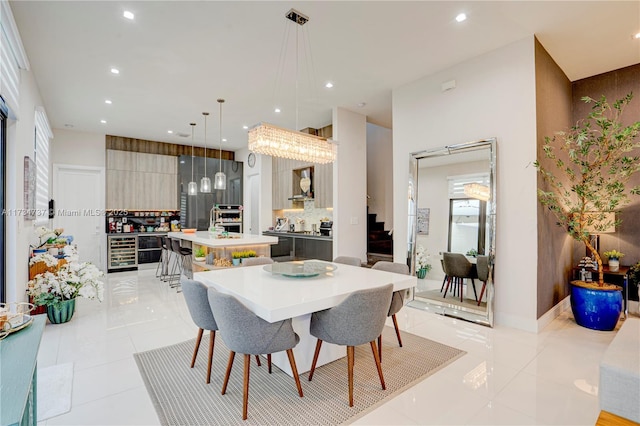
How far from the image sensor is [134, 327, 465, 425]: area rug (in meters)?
2.06

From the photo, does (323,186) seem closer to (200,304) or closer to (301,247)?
(301,247)

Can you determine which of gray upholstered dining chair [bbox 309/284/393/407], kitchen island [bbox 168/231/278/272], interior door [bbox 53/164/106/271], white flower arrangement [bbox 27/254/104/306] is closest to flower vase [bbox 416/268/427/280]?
kitchen island [bbox 168/231/278/272]

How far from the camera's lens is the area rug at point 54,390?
6.88 feet

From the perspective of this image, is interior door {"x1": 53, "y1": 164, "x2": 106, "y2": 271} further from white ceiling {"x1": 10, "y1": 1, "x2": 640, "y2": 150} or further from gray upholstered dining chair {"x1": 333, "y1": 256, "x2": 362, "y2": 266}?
gray upholstered dining chair {"x1": 333, "y1": 256, "x2": 362, "y2": 266}

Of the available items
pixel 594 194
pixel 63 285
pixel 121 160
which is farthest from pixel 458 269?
pixel 121 160

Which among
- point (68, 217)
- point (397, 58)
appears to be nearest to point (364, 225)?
point (397, 58)

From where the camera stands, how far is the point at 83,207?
7.09 metres

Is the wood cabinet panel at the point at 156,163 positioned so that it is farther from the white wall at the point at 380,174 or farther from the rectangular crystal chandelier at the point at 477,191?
the rectangular crystal chandelier at the point at 477,191

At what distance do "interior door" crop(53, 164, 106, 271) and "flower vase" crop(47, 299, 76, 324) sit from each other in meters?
3.87

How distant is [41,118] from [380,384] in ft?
20.2

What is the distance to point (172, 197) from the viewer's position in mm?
8047

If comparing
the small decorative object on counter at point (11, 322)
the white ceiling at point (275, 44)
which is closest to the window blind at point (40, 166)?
the white ceiling at point (275, 44)

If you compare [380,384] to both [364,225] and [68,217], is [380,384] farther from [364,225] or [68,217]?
[68,217]

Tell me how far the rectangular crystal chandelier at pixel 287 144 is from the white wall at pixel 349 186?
2.15 m
